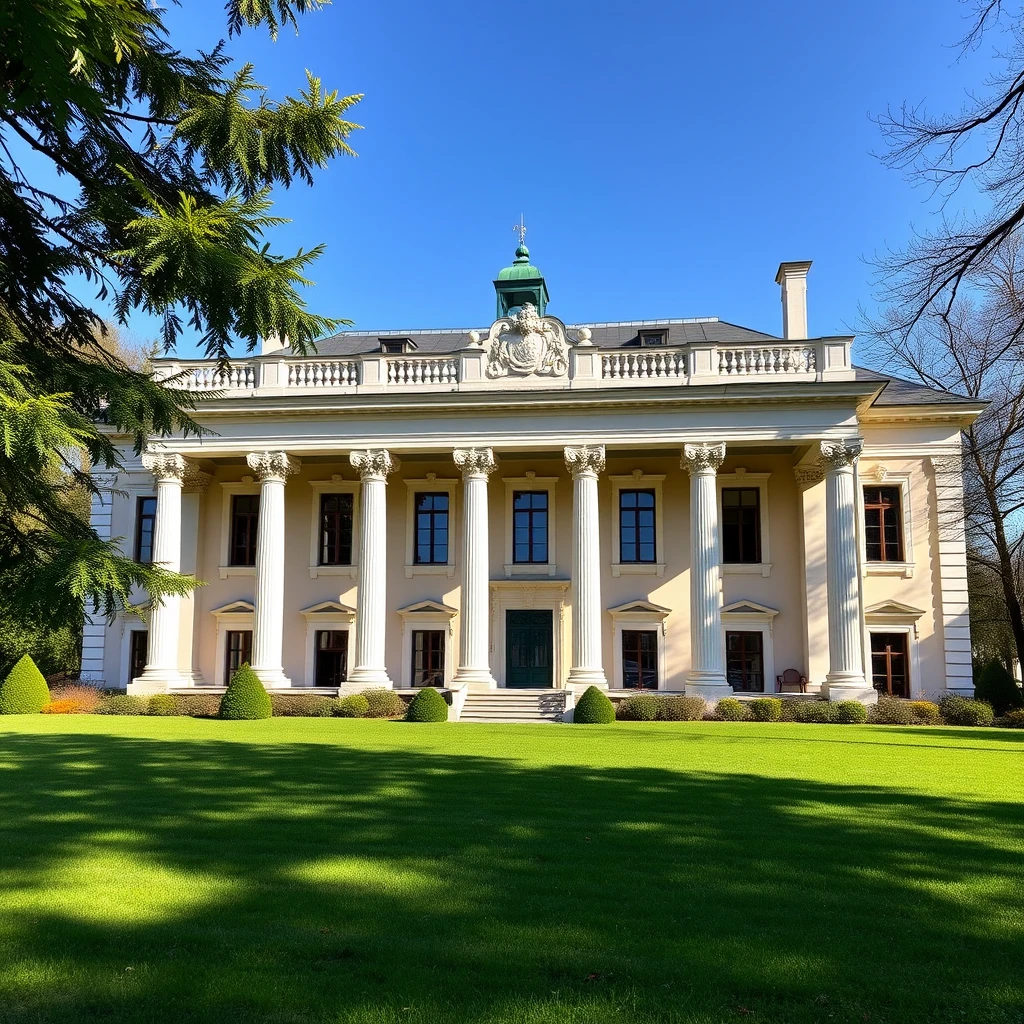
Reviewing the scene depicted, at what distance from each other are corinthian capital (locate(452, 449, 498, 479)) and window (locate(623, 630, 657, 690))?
24.8ft

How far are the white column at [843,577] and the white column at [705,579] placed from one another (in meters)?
3.26

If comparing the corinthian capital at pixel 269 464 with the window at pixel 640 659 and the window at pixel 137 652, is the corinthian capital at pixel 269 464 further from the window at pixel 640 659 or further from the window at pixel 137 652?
the window at pixel 640 659

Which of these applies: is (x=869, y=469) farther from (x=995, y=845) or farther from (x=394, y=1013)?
(x=394, y=1013)

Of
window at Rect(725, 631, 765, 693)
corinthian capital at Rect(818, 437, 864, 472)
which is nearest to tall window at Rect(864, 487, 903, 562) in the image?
corinthian capital at Rect(818, 437, 864, 472)

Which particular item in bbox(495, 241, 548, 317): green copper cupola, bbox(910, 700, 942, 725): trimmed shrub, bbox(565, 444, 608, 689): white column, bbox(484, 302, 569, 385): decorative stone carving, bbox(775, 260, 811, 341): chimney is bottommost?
bbox(910, 700, 942, 725): trimmed shrub

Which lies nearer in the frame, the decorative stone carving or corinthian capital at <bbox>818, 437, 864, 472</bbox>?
corinthian capital at <bbox>818, 437, 864, 472</bbox>

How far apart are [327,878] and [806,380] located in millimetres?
24238

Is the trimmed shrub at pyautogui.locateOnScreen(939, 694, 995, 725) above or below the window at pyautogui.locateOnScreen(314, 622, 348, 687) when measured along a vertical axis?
below

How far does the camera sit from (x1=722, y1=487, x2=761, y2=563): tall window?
29.6 m

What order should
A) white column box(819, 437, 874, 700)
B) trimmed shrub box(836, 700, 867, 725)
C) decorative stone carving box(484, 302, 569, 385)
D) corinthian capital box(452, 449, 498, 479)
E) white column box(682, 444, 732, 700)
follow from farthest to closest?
1. decorative stone carving box(484, 302, 569, 385)
2. corinthian capital box(452, 449, 498, 479)
3. white column box(682, 444, 732, 700)
4. white column box(819, 437, 874, 700)
5. trimmed shrub box(836, 700, 867, 725)

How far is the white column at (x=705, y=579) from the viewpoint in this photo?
1027 inches

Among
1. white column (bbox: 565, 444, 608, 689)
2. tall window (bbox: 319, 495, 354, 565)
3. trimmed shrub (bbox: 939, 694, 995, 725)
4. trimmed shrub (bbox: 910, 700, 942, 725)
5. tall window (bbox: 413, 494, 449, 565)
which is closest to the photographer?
trimmed shrub (bbox: 939, 694, 995, 725)

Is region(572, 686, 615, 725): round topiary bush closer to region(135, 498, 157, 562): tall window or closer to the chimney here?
the chimney

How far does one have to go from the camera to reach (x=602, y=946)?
15.6ft
